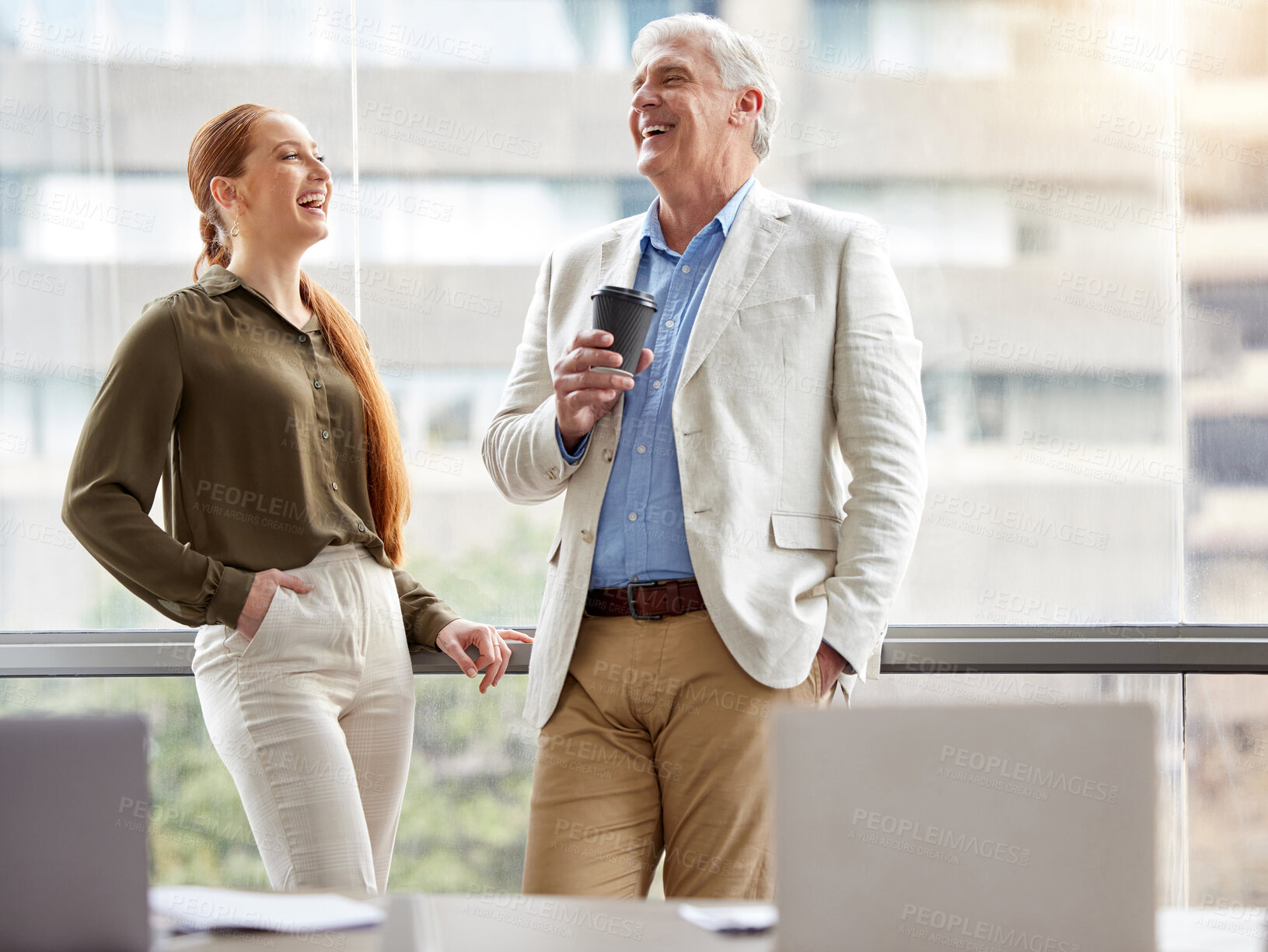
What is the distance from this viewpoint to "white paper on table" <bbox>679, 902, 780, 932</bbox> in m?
1.13

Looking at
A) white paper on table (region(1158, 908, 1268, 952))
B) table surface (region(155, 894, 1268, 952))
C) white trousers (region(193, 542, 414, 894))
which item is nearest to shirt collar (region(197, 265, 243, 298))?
white trousers (region(193, 542, 414, 894))

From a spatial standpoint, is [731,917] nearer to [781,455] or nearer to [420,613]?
[781,455]

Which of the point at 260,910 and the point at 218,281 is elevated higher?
the point at 218,281

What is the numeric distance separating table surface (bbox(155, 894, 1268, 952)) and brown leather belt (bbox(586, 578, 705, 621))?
64 cm

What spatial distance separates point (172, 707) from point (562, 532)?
114cm

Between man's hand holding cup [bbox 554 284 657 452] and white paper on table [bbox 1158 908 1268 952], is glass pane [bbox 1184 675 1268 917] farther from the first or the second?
man's hand holding cup [bbox 554 284 657 452]

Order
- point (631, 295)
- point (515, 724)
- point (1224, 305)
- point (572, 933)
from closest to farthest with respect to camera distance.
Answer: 1. point (572, 933)
2. point (631, 295)
3. point (1224, 305)
4. point (515, 724)

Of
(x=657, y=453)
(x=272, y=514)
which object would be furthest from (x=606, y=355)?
(x=272, y=514)

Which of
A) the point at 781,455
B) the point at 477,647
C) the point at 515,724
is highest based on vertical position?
the point at 781,455

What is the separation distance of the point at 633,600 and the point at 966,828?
869mm

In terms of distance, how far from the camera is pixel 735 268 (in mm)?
1903

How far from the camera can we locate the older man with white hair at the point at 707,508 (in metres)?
1.76

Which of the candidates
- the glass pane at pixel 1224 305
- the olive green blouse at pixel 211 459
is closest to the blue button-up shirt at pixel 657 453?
the olive green blouse at pixel 211 459

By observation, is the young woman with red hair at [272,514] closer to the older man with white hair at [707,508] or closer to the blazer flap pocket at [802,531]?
the older man with white hair at [707,508]
